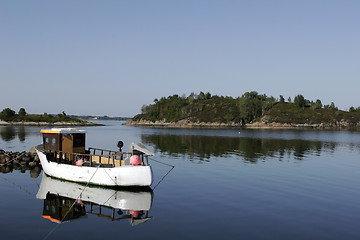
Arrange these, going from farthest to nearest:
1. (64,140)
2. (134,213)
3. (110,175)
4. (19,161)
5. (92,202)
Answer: (19,161)
(64,140)
(110,175)
(92,202)
(134,213)

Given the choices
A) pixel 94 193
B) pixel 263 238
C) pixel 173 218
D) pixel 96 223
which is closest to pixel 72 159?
pixel 94 193

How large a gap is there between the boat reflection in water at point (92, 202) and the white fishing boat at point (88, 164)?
820mm

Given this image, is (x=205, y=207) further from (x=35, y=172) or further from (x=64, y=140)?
(x=35, y=172)

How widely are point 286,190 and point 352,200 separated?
5.24 m

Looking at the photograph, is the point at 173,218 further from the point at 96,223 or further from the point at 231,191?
the point at 231,191

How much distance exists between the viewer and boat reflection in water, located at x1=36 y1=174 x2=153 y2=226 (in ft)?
63.9

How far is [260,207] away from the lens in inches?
842

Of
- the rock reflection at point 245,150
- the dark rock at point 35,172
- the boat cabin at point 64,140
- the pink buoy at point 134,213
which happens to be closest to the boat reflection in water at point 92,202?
the pink buoy at point 134,213

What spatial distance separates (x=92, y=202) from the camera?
22.5 metres

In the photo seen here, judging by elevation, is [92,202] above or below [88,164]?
below

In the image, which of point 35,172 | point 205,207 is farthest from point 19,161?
point 205,207

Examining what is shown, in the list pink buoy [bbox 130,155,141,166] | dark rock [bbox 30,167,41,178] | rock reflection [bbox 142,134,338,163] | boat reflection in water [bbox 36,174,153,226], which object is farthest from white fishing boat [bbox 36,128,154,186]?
rock reflection [bbox 142,134,338,163]

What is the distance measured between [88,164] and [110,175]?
15.6 ft

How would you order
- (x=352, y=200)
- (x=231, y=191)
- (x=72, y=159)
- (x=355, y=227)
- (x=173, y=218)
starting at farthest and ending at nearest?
(x=72, y=159)
(x=231, y=191)
(x=352, y=200)
(x=173, y=218)
(x=355, y=227)
